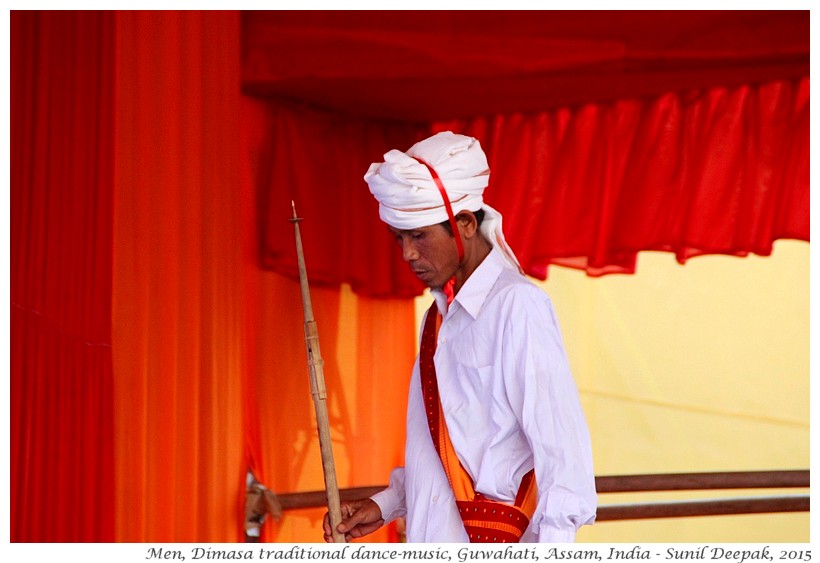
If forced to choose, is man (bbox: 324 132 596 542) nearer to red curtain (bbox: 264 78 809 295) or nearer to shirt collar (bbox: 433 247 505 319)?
shirt collar (bbox: 433 247 505 319)

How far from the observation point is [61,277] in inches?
106

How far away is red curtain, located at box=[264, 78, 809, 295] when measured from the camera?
→ 2.84m

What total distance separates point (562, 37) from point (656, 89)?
1.39ft

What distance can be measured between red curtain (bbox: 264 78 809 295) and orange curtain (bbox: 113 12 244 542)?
0.25 m

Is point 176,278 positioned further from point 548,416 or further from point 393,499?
point 548,416

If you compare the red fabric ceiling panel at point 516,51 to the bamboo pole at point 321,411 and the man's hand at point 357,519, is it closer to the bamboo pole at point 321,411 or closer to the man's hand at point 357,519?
the bamboo pole at point 321,411

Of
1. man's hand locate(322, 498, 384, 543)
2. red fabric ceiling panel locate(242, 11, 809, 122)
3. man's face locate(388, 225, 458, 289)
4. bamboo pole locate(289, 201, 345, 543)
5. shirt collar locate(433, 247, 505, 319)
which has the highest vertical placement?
red fabric ceiling panel locate(242, 11, 809, 122)

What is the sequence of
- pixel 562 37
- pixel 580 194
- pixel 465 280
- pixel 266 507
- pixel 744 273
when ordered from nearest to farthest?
pixel 465 280, pixel 562 37, pixel 266 507, pixel 580 194, pixel 744 273

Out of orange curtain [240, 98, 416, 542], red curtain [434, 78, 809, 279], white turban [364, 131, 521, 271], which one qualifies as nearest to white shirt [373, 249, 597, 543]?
white turban [364, 131, 521, 271]

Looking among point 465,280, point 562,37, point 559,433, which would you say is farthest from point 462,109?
point 559,433

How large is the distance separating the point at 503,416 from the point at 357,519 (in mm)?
341

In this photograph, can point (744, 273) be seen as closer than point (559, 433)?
No

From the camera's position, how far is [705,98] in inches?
115
